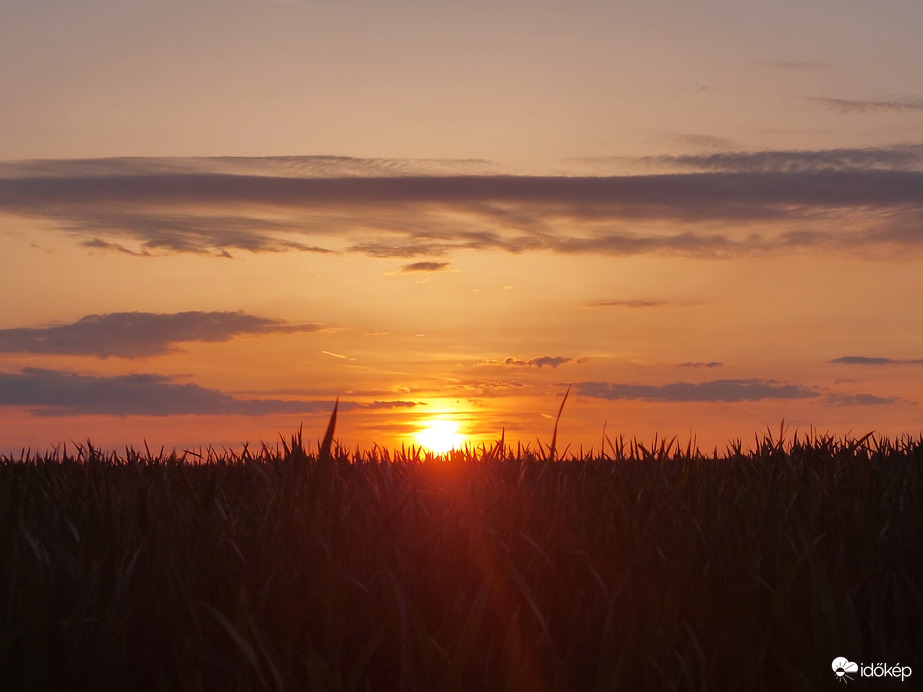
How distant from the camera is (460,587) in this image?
2.28m

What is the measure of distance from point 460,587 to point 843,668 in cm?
94

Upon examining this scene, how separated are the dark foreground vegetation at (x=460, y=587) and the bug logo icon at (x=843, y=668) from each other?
21 mm

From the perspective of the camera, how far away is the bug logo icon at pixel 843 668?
1.86 m

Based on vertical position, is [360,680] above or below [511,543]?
below

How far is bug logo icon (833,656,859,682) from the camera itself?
6.09ft

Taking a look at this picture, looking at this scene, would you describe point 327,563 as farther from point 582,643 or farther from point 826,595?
point 826,595

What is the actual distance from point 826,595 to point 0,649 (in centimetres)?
181

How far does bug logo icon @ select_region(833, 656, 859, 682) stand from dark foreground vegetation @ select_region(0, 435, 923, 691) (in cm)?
2

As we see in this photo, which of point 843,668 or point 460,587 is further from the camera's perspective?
point 460,587

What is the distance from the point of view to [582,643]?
1.95 m

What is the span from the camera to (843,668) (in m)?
1.88

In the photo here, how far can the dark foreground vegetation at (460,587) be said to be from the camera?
1806mm

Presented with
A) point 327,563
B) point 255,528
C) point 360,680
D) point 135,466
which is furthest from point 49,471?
point 360,680

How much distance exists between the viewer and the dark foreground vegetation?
1.81 m
